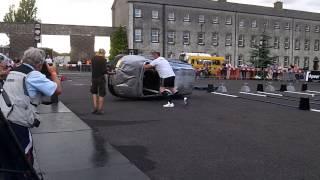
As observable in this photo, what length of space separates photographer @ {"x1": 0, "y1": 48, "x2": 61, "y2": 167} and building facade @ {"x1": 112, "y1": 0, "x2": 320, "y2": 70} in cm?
5246

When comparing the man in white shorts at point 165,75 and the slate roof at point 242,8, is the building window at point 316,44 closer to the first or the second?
the slate roof at point 242,8

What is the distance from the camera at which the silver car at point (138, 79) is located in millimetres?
14516

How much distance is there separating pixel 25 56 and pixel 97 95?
24.0 ft

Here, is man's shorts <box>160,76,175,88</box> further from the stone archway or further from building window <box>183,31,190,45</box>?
the stone archway

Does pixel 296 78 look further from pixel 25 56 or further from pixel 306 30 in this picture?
pixel 306 30

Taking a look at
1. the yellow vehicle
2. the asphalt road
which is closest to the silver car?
the asphalt road

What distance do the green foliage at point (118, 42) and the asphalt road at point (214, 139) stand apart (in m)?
43.2

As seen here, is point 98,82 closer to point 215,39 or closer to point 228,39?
point 215,39

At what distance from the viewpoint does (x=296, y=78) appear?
36.6m

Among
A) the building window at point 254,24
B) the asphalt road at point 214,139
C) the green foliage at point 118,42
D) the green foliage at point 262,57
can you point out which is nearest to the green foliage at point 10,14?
the green foliage at point 118,42

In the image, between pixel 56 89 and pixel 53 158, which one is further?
pixel 53 158

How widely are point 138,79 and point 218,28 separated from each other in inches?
2069

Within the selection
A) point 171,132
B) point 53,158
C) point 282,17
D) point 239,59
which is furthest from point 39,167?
point 282,17

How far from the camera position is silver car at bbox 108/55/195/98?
47.6 feet
